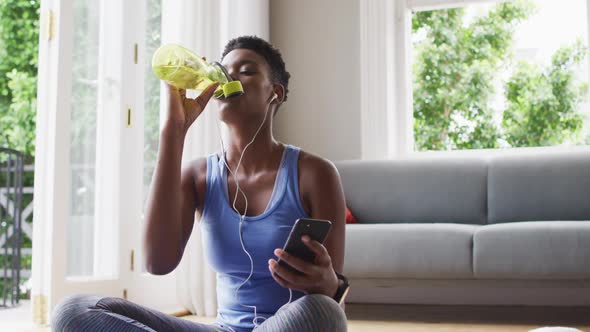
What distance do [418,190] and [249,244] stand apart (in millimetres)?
2186

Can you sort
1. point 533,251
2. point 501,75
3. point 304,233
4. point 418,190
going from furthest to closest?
point 501,75, point 418,190, point 533,251, point 304,233

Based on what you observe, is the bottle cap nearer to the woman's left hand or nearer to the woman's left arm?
the woman's left arm

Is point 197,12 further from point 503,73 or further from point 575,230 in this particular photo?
point 575,230

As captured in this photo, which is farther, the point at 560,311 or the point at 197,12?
the point at 197,12

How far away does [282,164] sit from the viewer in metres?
1.38

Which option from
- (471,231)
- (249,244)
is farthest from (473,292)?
(249,244)

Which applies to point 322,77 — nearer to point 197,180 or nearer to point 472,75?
point 472,75

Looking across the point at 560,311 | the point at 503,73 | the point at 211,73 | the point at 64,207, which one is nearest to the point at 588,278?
the point at 560,311

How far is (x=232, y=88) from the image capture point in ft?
4.32

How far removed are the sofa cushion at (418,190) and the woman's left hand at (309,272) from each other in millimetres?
2275

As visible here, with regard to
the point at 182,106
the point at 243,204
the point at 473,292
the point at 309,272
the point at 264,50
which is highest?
the point at 264,50

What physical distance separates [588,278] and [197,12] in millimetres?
2199

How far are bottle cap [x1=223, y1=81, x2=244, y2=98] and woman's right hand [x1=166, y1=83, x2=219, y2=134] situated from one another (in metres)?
0.02

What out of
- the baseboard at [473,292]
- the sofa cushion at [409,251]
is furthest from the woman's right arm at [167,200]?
the baseboard at [473,292]
